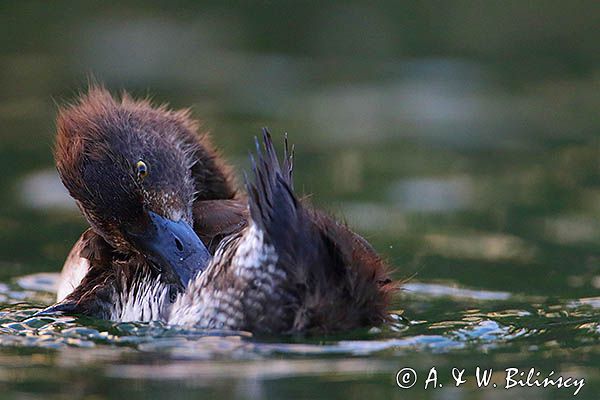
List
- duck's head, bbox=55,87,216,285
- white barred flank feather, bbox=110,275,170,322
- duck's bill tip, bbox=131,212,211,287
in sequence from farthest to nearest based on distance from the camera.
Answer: duck's head, bbox=55,87,216,285 < duck's bill tip, bbox=131,212,211,287 < white barred flank feather, bbox=110,275,170,322

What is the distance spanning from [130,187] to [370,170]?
4572 mm

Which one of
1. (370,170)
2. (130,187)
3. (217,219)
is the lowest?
(217,219)

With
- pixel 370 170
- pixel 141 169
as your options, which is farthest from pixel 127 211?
pixel 370 170

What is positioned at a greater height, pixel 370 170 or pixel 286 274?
pixel 370 170

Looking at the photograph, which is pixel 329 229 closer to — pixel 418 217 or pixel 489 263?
pixel 489 263

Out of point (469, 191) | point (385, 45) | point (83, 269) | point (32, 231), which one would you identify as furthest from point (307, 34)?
point (83, 269)

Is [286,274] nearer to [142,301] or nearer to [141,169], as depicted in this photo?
[142,301]

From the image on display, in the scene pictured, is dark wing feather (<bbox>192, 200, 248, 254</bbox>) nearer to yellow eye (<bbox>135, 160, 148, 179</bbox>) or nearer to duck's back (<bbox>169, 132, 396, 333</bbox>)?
yellow eye (<bbox>135, 160, 148, 179</bbox>)

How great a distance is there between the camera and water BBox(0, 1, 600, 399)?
6.52m

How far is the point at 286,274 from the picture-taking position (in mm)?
6562

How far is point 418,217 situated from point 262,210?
14.0 feet

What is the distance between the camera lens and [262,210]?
21.8 ft

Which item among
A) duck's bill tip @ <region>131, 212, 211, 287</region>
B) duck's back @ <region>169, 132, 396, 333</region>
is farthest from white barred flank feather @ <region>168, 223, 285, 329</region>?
duck's bill tip @ <region>131, 212, 211, 287</region>

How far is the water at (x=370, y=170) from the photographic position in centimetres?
652
